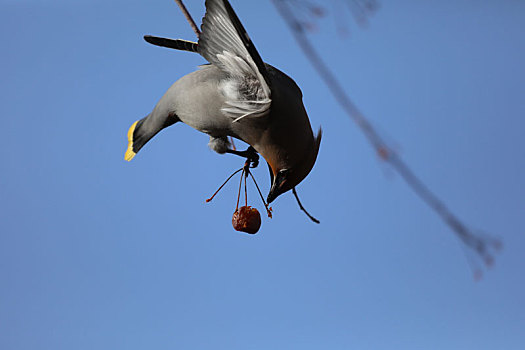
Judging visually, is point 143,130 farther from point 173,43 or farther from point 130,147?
point 173,43

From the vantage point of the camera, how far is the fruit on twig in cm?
119

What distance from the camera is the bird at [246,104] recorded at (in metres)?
1.00

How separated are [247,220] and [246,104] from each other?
273 mm

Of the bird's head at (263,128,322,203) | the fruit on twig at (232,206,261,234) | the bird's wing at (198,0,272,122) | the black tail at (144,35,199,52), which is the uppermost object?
the black tail at (144,35,199,52)

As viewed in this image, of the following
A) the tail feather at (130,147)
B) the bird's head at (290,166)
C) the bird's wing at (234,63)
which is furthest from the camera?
the tail feather at (130,147)

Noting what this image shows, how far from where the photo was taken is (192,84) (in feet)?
3.73

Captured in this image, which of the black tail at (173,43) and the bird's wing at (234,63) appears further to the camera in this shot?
the black tail at (173,43)

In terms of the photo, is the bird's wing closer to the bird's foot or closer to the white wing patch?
the white wing patch

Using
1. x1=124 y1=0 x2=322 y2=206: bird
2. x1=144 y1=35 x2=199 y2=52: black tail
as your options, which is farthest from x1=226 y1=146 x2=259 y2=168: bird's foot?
x1=144 y1=35 x2=199 y2=52: black tail

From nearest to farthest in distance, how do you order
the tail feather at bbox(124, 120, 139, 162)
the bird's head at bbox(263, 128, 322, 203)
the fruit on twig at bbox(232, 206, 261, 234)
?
the bird's head at bbox(263, 128, 322, 203)
the fruit on twig at bbox(232, 206, 261, 234)
the tail feather at bbox(124, 120, 139, 162)

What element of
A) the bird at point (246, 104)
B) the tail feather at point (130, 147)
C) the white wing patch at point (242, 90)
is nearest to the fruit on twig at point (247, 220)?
the bird at point (246, 104)

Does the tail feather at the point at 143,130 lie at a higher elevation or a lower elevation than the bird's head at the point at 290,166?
higher

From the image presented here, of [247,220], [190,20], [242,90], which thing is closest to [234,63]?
[242,90]

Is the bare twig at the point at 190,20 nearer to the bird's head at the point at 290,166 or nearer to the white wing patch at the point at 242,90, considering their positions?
the white wing patch at the point at 242,90
